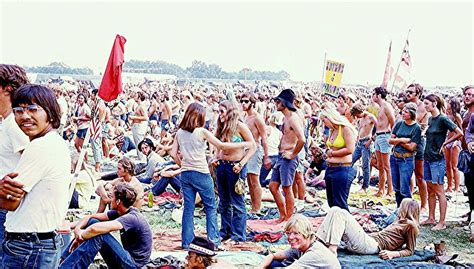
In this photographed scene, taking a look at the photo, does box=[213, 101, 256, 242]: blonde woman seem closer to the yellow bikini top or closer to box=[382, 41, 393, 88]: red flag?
the yellow bikini top

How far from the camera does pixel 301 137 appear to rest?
724 centimetres

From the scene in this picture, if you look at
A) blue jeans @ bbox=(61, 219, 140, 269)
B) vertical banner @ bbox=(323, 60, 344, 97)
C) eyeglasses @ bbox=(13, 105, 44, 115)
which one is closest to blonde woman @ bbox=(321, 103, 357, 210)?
blue jeans @ bbox=(61, 219, 140, 269)

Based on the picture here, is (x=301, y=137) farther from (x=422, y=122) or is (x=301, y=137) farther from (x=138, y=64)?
(x=138, y=64)

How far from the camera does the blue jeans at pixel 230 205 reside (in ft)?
21.9

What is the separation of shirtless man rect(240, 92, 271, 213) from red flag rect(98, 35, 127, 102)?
5.88 ft

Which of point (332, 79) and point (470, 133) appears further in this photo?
point (332, 79)

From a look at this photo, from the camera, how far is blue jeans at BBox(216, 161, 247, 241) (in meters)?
6.69

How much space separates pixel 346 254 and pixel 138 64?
109 meters

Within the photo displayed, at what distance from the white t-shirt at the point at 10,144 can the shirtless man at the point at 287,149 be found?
4.36 metres

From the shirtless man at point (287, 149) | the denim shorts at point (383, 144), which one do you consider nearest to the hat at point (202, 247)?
the shirtless man at point (287, 149)

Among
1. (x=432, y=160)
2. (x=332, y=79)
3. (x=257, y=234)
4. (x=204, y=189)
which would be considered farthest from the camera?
(x=332, y=79)

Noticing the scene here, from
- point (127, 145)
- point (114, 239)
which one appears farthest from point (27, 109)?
point (127, 145)

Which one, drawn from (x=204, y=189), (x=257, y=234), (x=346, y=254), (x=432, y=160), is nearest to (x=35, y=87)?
(x=204, y=189)

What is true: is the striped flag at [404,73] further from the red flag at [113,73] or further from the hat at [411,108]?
the red flag at [113,73]
